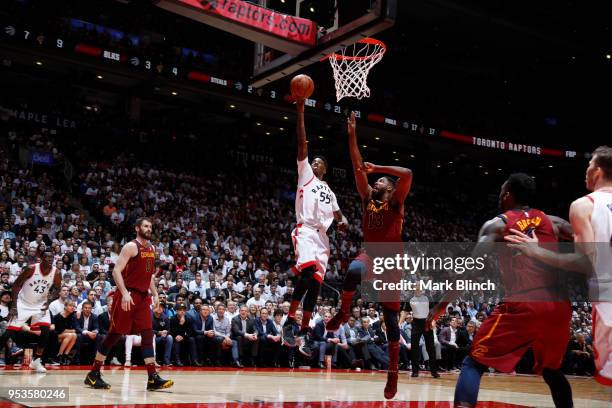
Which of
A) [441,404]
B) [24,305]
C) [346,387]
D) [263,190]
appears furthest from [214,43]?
[441,404]

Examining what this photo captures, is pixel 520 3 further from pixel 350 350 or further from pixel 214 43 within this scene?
pixel 350 350

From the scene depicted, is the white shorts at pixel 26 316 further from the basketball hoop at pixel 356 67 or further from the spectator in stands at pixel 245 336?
the basketball hoop at pixel 356 67

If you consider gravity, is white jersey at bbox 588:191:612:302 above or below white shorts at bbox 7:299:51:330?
above

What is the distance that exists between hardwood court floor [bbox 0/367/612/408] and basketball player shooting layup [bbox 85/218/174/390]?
21cm

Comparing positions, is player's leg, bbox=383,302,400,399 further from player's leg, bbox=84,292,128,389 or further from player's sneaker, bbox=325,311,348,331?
player's leg, bbox=84,292,128,389

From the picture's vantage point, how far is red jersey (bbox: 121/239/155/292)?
6.70 m

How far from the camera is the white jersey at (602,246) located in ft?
11.3

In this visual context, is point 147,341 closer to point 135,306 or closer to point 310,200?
point 135,306

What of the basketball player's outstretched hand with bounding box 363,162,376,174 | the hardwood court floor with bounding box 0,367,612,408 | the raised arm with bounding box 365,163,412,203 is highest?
the basketball player's outstretched hand with bounding box 363,162,376,174

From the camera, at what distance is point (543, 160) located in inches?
1138

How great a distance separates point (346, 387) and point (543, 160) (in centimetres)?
2400

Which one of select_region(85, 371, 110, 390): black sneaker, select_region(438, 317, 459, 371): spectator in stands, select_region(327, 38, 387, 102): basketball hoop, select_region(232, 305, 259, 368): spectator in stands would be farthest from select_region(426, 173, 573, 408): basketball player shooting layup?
select_region(438, 317, 459, 371): spectator in stands

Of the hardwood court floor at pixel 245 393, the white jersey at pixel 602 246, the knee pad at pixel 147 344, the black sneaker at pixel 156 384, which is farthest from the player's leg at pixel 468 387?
the knee pad at pixel 147 344

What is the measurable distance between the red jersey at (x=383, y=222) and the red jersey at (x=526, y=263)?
1938mm
